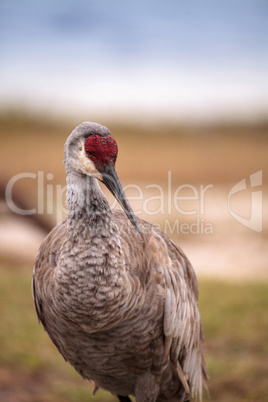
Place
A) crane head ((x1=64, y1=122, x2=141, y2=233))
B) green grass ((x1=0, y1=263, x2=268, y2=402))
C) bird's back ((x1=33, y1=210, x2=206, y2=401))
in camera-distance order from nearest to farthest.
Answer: crane head ((x1=64, y1=122, x2=141, y2=233)) < bird's back ((x1=33, y1=210, x2=206, y2=401)) < green grass ((x1=0, y1=263, x2=268, y2=402))

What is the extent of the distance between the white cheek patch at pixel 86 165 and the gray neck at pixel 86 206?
0.05 metres

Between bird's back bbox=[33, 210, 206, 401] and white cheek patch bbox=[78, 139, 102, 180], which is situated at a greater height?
white cheek patch bbox=[78, 139, 102, 180]

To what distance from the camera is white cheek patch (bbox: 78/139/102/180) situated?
1.94 metres

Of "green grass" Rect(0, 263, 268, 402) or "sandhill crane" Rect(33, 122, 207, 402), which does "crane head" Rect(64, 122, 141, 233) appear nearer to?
"sandhill crane" Rect(33, 122, 207, 402)

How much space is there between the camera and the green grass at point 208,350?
128 inches

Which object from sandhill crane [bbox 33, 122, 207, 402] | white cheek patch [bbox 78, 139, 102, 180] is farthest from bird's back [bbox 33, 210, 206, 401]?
white cheek patch [bbox 78, 139, 102, 180]

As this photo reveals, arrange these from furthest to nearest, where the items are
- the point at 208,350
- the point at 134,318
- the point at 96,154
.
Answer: the point at 208,350 → the point at 134,318 → the point at 96,154

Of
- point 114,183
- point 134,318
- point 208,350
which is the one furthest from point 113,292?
point 208,350

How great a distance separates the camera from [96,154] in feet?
6.28

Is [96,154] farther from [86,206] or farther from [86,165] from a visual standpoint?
[86,206]

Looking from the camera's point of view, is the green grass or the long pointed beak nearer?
the long pointed beak

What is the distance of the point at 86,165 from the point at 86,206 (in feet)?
0.51

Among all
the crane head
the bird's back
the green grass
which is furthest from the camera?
the green grass

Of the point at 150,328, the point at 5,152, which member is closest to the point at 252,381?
the point at 150,328
